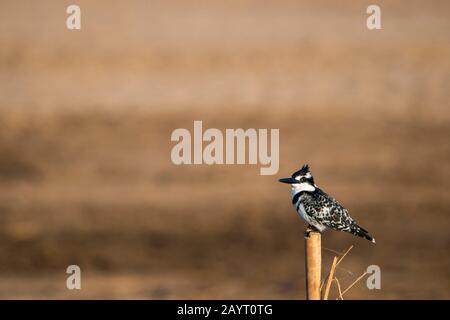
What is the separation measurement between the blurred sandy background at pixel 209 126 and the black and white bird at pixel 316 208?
131 inches

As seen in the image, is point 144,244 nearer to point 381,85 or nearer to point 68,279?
point 68,279

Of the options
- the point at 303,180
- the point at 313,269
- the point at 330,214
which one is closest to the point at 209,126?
the point at 303,180

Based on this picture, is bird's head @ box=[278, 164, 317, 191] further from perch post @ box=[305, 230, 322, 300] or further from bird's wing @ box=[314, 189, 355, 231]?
perch post @ box=[305, 230, 322, 300]

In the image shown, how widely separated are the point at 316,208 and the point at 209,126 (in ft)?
29.4

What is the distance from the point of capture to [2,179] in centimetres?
1662

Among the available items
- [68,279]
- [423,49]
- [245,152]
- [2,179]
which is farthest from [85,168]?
[423,49]

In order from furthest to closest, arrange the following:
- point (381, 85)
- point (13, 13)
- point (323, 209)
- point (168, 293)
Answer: point (13, 13) < point (381, 85) < point (168, 293) < point (323, 209)

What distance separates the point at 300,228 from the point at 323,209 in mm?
5609

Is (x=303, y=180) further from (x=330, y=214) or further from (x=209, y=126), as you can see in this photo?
(x=209, y=126)

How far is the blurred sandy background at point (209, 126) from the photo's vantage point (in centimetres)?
1387

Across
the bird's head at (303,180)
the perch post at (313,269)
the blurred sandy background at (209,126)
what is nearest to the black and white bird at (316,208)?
the bird's head at (303,180)

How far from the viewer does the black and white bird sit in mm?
9352

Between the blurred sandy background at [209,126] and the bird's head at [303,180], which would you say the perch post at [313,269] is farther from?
the blurred sandy background at [209,126]

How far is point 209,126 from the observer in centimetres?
1816
